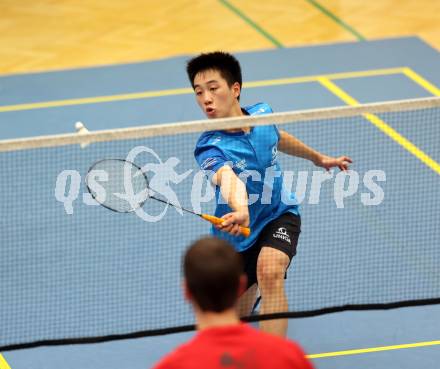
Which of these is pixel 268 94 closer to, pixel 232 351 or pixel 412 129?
pixel 412 129

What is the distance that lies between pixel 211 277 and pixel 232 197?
251 cm

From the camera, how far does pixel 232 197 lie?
629 centimetres

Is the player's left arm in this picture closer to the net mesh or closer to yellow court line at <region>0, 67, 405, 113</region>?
the net mesh

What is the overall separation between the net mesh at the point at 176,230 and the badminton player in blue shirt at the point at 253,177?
30 cm

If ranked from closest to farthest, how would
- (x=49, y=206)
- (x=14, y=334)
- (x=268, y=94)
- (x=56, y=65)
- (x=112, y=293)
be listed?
(x=14, y=334) → (x=112, y=293) → (x=49, y=206) → (x=268, y=94) → (x=56, y=65)

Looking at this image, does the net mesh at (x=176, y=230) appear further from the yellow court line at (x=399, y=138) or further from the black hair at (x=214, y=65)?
the black hair at (x=214, y=65)

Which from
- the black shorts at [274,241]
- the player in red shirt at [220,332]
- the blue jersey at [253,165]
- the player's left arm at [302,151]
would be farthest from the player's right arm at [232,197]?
the player in red shirt at [220,332]

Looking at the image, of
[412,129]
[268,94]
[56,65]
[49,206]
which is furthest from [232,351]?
[56,65]

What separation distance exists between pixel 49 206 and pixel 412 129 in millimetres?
3634

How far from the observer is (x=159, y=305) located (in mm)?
8031

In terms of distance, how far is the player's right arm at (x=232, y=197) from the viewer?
6152 millimetres

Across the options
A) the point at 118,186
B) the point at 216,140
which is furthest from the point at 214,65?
the point at 118,186

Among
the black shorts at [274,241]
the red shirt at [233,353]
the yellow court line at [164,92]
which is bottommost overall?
the red shirt at [233,353]

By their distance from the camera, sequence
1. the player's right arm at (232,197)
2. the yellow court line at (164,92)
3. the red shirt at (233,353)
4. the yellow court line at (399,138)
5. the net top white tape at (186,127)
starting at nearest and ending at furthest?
the red shirt at (233,353)
the player's right arm at (232,197)
the net top white tape at (186,127)
the yellow court line at (399,138)
the yellow court line at (164,92)
